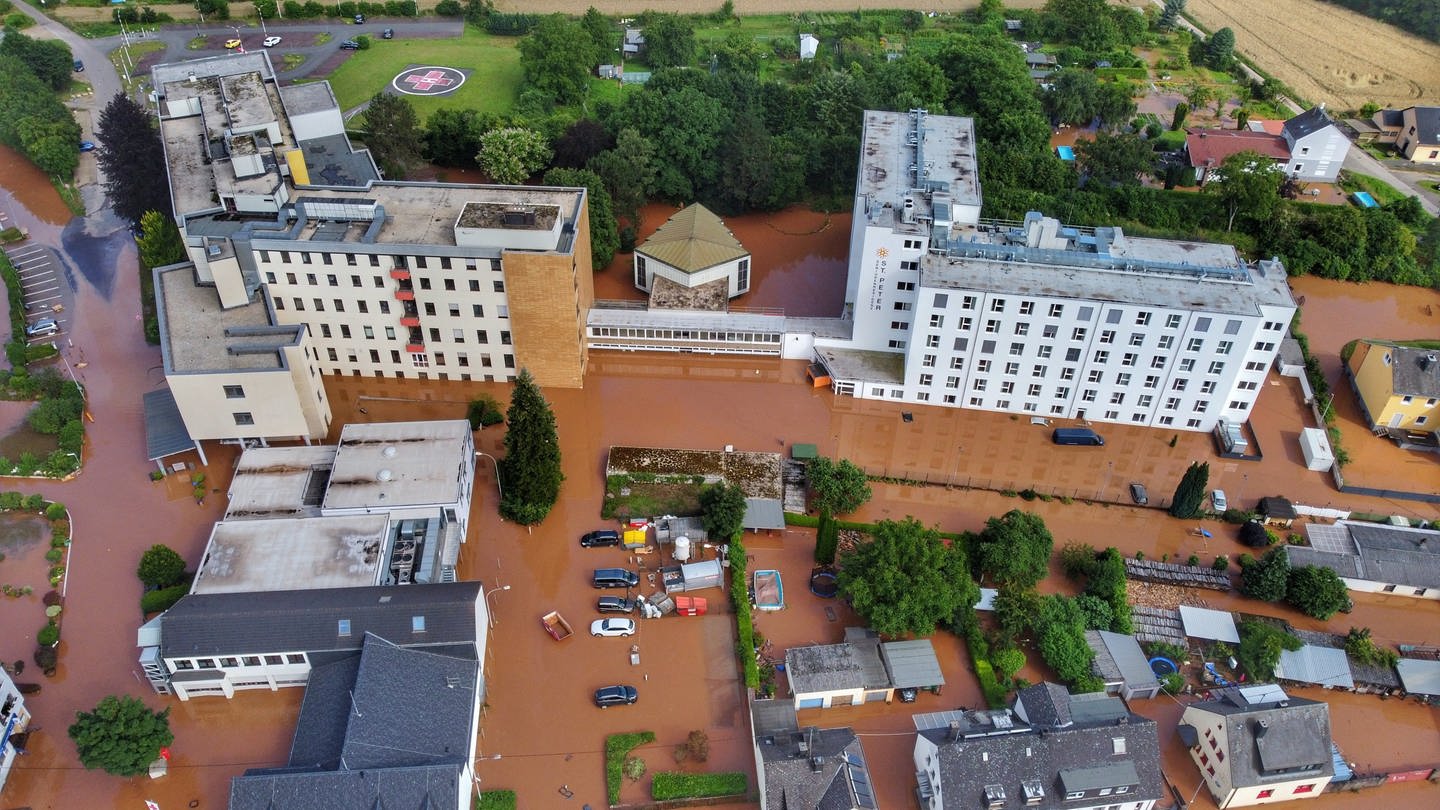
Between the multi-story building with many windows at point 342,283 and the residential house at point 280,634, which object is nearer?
the residential house at point 280,634

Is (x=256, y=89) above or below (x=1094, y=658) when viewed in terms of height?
above

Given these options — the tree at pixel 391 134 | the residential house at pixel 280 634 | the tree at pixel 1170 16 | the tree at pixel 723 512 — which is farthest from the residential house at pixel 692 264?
the tree at pixel 1170 16

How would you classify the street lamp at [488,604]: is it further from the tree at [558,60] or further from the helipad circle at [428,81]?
the helipad circle at [428,81]

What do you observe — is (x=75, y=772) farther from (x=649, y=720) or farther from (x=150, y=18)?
(x=150, y=18)

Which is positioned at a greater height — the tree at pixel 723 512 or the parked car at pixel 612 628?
the tree at pixel 723 512

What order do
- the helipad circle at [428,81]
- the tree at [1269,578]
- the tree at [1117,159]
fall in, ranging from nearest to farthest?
the tree at [1269,578] < the tree at [1117,159] < the helipad circle at [428,81]

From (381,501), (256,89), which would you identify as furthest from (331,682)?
(256,89)
